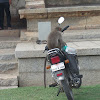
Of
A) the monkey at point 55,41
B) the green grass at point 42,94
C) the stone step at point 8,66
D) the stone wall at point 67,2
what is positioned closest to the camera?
the monkey at point 55,41

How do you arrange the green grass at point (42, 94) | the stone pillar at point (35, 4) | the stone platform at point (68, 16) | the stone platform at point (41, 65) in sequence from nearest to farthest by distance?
the green grass at point (42, 94), the stone platform at point (41, 65), the stone platform at point (68, 16), the stone pillar at point (35, 4)

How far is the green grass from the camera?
191 inches

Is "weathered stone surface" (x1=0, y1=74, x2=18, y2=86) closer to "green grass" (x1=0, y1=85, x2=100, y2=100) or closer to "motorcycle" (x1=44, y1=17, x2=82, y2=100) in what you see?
"green grass" (x1=0, y1=85, x2=100, y2=100)

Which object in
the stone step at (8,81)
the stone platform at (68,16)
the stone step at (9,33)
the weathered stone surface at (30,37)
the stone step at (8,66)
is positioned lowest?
the stone step at (8,81)

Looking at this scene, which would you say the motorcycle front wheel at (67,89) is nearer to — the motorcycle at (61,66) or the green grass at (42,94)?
the motorcycle at (61,66)

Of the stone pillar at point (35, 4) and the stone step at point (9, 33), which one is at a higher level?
the stone pillar at point (35, 4)

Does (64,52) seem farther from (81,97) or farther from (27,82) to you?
(27,82)

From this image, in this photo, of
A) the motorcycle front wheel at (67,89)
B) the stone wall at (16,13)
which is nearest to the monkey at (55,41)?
the motorcycle front wheel at (67,89)

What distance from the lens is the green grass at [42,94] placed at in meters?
4.85

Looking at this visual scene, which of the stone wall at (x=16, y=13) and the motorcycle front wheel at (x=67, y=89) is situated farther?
the stone wall at (x=16, y=13)

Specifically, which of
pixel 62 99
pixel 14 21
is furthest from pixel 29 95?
pixel 14 21

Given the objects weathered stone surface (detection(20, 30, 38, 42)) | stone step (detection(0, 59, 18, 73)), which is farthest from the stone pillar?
stone step (detection(0, 59, 18, 73))

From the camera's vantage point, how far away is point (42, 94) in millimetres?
5082

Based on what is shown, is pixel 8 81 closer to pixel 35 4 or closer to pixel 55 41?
pixel 55 41
